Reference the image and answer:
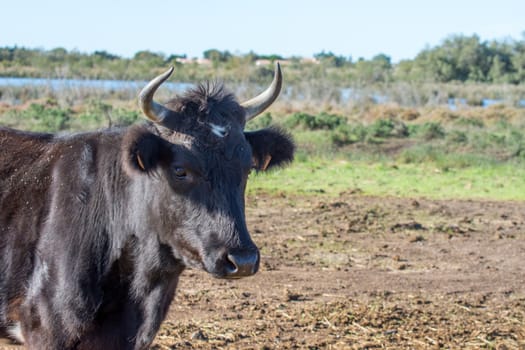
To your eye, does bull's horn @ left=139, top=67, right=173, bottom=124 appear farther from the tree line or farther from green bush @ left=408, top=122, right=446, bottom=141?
the tree line

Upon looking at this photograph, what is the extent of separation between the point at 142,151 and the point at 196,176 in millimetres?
403

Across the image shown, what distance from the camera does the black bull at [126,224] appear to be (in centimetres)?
513

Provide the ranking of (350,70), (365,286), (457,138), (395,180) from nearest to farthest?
(365,286)
(395,180)
(457,138)
(350,70)

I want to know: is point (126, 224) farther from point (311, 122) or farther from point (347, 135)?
point (311, 122)

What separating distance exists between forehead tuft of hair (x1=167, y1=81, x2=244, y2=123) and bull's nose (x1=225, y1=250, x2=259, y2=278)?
1.04 metres

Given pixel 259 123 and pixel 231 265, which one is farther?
pixel 259 123

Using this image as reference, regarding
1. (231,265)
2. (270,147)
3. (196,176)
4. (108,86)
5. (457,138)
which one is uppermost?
(270,147)

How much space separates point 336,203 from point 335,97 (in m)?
29.2

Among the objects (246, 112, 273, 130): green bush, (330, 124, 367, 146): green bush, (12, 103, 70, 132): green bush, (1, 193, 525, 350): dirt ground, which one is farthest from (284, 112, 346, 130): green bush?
(1, 193, 525, 350): dirt ground

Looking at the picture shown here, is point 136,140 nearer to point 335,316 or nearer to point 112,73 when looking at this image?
point 335,316

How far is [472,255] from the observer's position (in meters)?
11.7

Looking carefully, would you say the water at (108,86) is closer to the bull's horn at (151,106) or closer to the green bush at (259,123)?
the green bush at (259,123)

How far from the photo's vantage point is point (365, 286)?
385 inches

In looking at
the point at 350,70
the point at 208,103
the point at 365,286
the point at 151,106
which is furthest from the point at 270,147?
the point at 350,70
